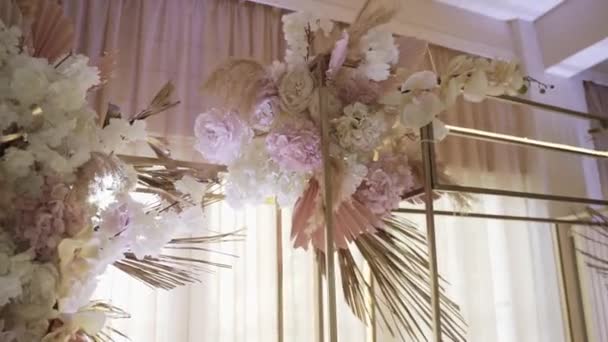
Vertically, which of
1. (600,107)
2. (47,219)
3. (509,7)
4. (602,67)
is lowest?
(47,219)

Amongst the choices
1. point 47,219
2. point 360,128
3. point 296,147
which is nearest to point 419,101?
point 360,128

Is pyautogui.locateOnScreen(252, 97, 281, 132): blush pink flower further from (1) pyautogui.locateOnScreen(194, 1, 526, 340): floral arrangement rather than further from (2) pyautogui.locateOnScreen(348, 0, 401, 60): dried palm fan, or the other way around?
(2) pyautogui.locateOnScreen(348, 0, 401, 60): dried palm fan

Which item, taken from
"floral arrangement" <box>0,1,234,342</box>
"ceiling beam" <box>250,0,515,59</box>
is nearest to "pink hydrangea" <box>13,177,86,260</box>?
"floral arrangement" <box>0,1,234,342</box>

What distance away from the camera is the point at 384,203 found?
3.34ft

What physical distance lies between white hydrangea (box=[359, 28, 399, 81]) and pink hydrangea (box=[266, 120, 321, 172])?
0.45 ft

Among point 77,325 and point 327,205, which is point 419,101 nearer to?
point 327,205

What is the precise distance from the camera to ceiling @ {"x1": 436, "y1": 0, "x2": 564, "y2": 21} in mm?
2869

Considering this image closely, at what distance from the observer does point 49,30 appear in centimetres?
86

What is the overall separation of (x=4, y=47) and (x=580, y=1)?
271 centimetres

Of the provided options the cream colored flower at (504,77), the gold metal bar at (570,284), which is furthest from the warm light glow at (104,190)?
the gold metal bar at (570,284)

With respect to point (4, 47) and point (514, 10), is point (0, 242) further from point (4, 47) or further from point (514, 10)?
point (514, 10)

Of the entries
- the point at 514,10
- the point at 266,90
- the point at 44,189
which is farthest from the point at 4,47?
the point at 514,10

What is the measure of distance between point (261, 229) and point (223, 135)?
1071mm

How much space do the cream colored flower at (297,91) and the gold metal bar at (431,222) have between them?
0.69 feet
